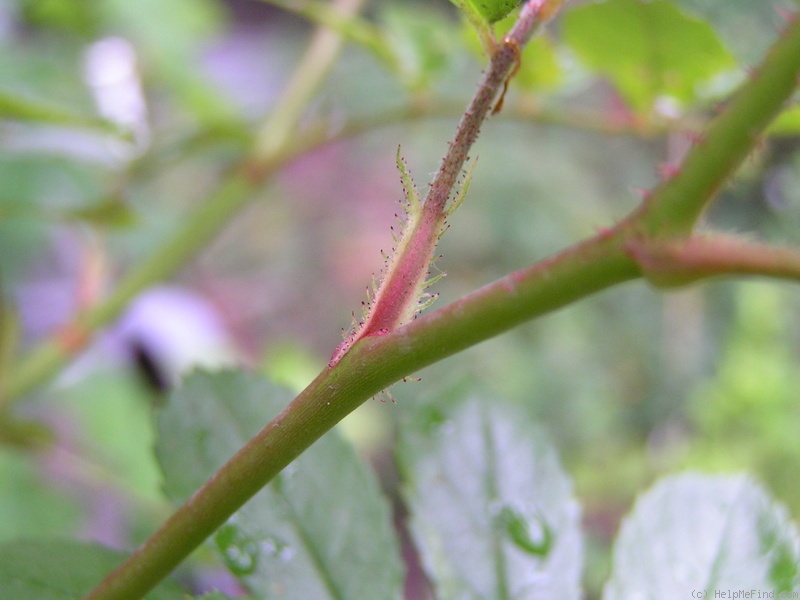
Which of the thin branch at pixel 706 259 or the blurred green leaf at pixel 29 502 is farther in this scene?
the blurred green leaf at pixel 29 502

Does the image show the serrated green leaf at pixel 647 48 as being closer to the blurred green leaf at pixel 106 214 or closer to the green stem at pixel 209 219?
the green stem at pixel 209 219

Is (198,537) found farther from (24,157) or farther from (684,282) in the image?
(24,157)

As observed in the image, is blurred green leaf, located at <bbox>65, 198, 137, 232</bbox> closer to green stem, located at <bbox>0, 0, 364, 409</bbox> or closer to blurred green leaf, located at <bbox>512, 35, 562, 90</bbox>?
green stem, located at <bbox>0, 0, 364, 409</bbox>

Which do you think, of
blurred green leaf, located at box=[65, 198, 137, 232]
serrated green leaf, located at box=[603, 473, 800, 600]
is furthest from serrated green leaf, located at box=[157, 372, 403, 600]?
blurred green leaf, located at box=[65, 198, 137, 232]

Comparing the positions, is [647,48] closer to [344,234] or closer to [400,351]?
[400,351]

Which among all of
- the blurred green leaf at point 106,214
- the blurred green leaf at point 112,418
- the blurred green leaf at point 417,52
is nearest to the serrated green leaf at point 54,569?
the blurred green leaf at point 106,214

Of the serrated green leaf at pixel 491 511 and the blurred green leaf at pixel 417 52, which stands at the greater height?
the blurred green leaf at pixel 417 52
